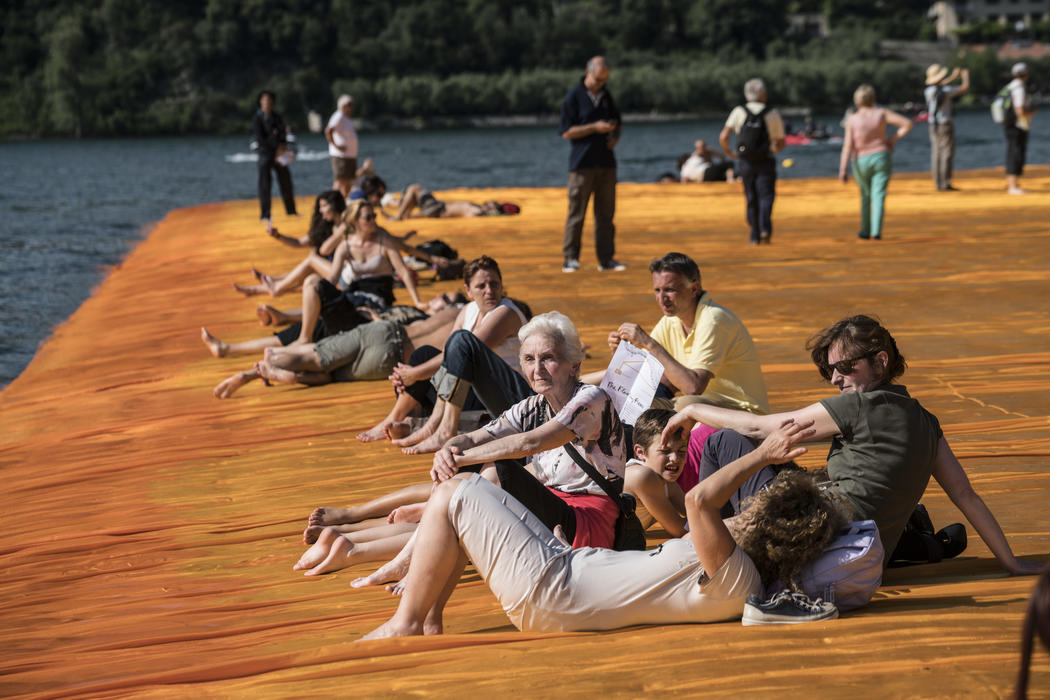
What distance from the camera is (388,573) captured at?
15.6 feet

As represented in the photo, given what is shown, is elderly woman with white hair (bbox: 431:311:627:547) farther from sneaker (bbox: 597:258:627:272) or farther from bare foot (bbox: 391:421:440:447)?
sneaker (bbox: 597:258:627:272)

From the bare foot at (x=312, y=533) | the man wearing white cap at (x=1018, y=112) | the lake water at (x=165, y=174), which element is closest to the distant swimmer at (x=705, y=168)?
the man wearing white cap at (x=1018, y=112)

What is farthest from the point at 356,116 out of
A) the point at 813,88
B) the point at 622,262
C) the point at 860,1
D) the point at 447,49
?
the point at 622,262

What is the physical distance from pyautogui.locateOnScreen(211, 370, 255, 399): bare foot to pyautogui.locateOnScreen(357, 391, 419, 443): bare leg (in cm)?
167

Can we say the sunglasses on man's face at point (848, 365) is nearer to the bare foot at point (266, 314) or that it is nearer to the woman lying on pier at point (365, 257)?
the woman lying on pier at point (365, 257)

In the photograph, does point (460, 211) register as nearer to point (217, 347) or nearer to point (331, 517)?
point (217, 347)

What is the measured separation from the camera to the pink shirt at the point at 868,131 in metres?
13.4

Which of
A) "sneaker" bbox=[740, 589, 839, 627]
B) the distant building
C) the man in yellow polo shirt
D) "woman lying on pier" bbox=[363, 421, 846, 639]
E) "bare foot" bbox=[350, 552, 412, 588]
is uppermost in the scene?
the distant building

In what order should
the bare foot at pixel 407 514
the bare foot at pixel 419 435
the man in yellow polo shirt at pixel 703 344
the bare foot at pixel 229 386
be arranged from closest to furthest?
the bare foot at pixel 407 514 < the man in yellow polo shirt at pixel 703 344 < the bare foot at pixel 419 435 < the bare foot at pixel 229 386

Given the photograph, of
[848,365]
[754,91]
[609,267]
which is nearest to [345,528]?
[848,365]

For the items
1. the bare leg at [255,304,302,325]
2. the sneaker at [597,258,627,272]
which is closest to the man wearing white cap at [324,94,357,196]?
the sneaker at [597,258,627,272]

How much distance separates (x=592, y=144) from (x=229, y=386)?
16.5ft

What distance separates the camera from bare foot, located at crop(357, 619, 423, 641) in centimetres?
406

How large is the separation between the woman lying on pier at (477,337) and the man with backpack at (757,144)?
24.2ft
